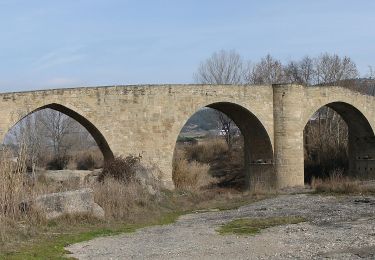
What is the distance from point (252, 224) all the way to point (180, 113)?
29.1 feet

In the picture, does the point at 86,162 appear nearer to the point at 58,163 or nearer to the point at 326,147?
the point at 58,163

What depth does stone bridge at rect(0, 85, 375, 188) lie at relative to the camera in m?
16.7

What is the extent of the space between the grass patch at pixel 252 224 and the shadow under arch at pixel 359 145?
15.5 metres

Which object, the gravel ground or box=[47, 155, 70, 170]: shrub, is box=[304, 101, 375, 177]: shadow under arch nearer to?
the gravel ground

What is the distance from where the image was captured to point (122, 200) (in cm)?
1210

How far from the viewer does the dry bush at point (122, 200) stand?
11.5 metres

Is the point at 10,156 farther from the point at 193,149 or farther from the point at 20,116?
the point at 193,149

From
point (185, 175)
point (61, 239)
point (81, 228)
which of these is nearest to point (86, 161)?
point (185, 175)

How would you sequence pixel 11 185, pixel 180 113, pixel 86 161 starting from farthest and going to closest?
pixel 86 161, pixel 180 113, pixel 11 185

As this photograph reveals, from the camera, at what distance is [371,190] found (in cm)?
1581

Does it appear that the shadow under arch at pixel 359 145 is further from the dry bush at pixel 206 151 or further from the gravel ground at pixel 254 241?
the gravel ground at pixel 254 241

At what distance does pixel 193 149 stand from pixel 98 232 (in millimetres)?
25446

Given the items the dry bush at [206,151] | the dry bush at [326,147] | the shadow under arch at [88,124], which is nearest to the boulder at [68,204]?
the shadow under arch at [88,124]

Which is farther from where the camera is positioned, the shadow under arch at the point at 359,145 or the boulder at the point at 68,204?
the shadow under arch at the point at 359,145
